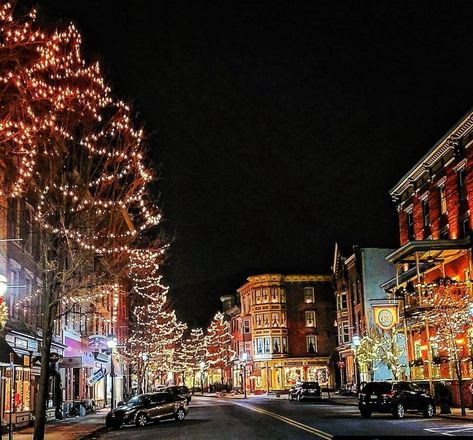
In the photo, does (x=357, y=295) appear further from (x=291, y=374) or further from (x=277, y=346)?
(x=291, y=374)

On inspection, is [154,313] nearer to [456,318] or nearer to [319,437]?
[456,318]

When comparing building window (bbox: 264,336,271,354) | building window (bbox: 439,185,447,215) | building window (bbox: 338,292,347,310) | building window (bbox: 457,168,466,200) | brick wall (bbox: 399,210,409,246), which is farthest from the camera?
building window (bbox: 264,336,271,354)

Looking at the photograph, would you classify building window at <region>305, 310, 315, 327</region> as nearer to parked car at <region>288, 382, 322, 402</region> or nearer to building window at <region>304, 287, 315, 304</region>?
building window at <region>304, 287, 315, 304</region>

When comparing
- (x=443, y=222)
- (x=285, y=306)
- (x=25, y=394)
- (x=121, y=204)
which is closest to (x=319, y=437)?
(x=121, y=204)

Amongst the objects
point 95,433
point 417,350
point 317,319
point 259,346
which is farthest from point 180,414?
point 317,319

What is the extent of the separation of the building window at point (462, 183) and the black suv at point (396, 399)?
1359cm

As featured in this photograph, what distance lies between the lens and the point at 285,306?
9569cm

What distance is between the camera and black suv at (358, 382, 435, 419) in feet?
107

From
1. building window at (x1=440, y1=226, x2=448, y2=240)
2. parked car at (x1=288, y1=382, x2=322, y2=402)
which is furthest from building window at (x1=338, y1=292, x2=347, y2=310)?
building window at (x1=440, y1=226, x2=448, y2=240)

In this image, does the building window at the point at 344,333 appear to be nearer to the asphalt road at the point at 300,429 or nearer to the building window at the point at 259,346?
the building window at the point at 259,346

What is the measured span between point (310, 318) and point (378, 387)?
62956 mm

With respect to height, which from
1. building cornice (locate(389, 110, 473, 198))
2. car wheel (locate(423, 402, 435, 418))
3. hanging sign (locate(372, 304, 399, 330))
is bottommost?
car wheel (locate(423, 402, 435, 418))

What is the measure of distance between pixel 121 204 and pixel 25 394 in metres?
13.7

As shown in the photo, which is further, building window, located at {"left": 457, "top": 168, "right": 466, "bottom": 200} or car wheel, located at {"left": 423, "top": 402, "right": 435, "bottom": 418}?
building window, located at {"left": 457, "top": 168, "right": 466, "bottom": 200}
